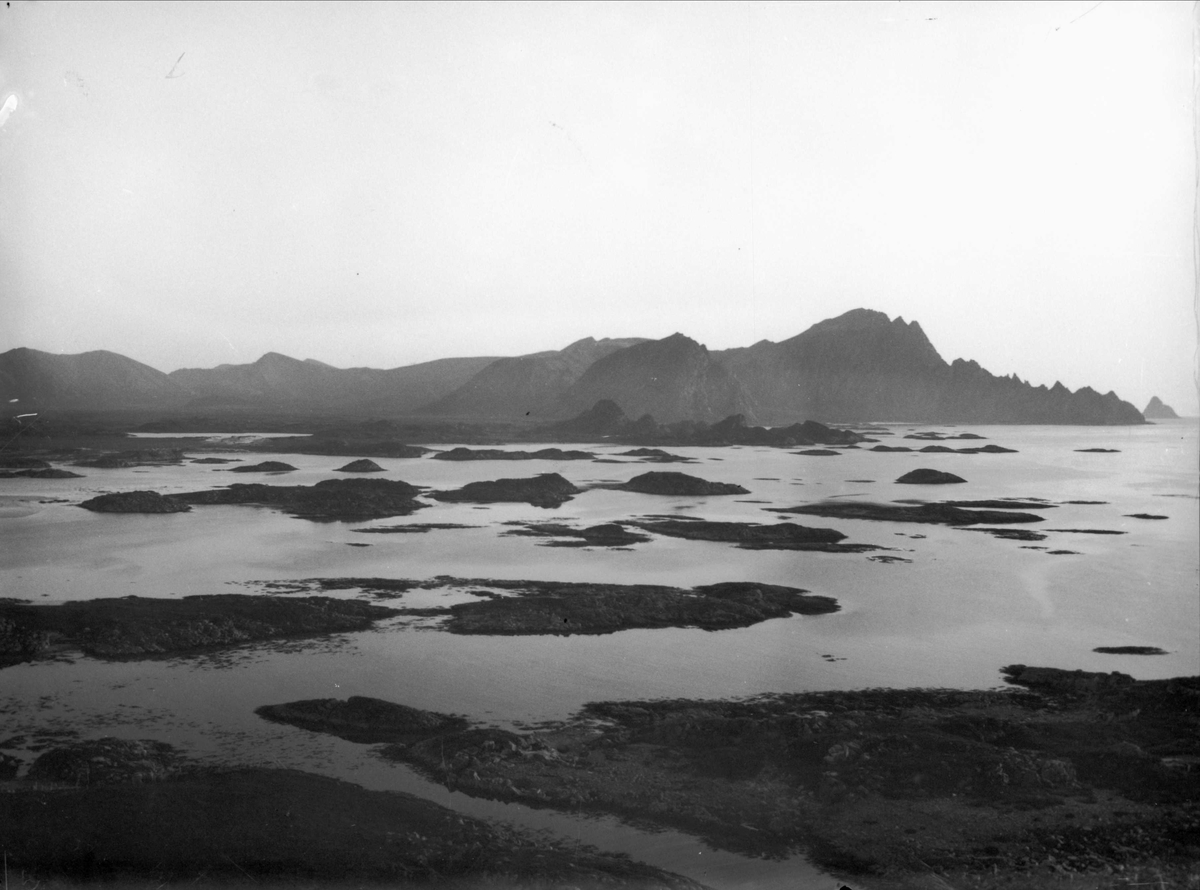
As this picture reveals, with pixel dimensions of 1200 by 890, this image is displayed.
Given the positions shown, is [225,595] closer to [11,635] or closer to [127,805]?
[11,635]

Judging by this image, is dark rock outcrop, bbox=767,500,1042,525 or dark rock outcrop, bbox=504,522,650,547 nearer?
dark rock outcrop, bbox=504,522,650,547

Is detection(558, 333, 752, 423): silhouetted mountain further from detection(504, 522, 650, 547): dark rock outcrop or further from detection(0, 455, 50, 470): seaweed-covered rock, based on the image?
detection(0, 455, 50, 470): seaweed-covered rock

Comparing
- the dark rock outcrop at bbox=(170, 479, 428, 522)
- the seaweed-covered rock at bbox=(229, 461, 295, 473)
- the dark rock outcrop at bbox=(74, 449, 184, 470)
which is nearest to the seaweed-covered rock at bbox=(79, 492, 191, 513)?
the dark rock outcrop at bbox=(170, 479, 428, 522)

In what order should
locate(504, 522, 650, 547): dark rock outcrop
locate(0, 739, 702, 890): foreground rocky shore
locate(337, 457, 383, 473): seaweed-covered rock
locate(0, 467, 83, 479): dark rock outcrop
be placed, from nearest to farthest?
locate(0, 739, 702, 890): foreground rocky shore
locate(504, 522, 650, 547): dark rock outcrop
locate(0, 467, 83, 479): dark rock outcrop
locate(337, 457, 383, 473): seaweed-covered rock

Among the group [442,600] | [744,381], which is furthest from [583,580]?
[744,381]

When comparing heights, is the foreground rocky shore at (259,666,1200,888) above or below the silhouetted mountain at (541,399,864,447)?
below

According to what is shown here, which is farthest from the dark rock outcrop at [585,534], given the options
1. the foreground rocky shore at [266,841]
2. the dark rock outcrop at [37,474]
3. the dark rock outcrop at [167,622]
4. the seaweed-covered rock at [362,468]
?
the dark rock outcrop at [37,474]

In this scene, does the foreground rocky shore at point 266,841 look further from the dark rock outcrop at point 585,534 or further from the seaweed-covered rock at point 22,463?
the seaweed-covered rock at point 22,463

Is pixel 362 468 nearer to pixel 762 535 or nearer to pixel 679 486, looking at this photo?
pixel 679 486
